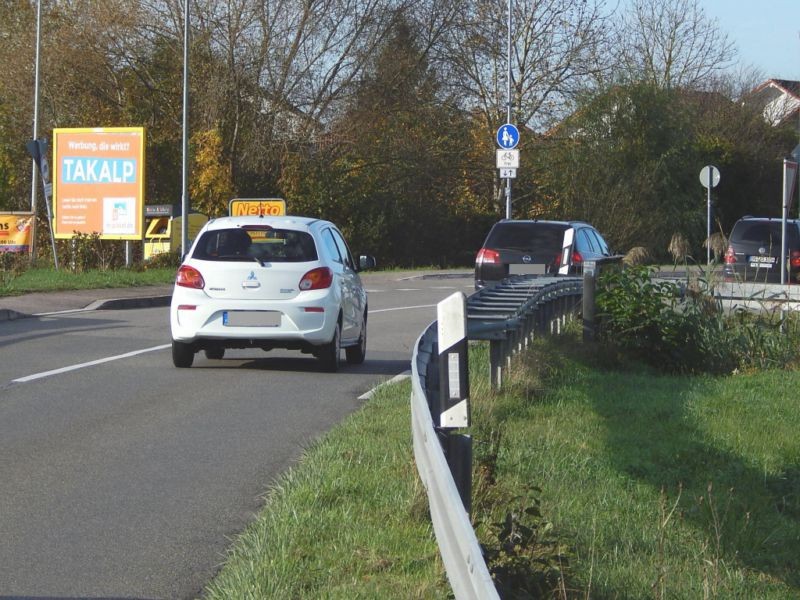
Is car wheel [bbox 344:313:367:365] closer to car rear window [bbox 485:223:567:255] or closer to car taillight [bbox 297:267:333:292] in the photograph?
car taillight [bbox 297:267:333:292]

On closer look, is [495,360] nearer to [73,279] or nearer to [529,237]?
[529,237]

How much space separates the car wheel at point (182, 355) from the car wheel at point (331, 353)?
1.29m

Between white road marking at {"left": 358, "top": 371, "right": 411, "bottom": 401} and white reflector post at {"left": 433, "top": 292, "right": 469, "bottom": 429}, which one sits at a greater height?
white reflector post at {"left": 433, "top": 292, "right": 469, "bottom": 429}

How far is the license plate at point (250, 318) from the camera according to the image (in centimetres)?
1288

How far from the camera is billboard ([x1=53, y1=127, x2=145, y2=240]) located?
103 ft

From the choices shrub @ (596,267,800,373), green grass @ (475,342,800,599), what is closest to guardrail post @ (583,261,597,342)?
shrub @ (596,267,800,373)

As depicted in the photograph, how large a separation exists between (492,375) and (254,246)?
4074 millimetres

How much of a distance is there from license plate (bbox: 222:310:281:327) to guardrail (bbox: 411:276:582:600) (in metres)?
2.09

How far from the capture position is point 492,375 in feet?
33.1

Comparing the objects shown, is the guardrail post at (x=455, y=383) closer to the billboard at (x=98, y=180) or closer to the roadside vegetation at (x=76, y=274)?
the roadside vegetation at (x=76, y=274)

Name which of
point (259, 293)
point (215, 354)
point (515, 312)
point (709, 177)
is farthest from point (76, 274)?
point (515, 312)

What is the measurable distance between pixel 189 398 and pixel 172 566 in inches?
218

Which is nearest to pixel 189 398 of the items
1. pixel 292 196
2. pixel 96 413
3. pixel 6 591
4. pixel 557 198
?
pixel 96 413

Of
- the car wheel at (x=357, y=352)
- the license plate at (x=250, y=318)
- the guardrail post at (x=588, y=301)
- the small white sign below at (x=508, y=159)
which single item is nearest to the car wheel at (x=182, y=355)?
the license plate at (x=250, y=318)
